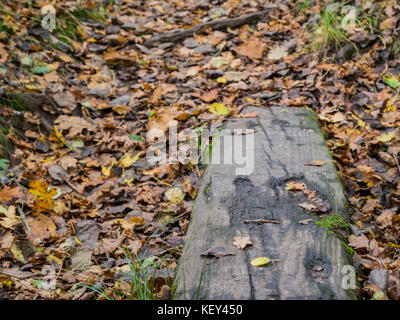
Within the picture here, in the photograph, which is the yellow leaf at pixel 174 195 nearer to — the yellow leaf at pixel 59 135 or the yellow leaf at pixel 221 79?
the yellow leaf at pixel 59 135

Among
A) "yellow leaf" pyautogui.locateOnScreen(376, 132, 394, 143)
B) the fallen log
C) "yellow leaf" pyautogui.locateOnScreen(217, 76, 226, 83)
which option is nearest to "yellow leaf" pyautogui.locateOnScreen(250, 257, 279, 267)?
"yellow leaf" pyautogui.locateOnScreen(376, 132, 394, 143)

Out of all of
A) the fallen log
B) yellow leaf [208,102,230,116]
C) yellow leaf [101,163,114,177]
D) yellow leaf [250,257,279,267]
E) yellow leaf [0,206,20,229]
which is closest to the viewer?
yellow leaf [250,257,279,267]

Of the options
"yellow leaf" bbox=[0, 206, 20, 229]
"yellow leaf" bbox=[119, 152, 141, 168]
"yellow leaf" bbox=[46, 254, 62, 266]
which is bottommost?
"yellow leaf" bbox=[46, 254, 62, 266]

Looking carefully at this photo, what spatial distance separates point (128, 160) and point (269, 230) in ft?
5.80

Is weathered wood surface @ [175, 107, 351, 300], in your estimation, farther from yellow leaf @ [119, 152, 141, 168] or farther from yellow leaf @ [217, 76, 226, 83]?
yellow leaf @ [217, 76, 226, 83]

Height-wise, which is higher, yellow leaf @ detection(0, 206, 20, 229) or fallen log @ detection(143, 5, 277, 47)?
fallen log @ detection(143, 5, 277, 47)

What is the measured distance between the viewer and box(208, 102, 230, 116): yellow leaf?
11.0 ft

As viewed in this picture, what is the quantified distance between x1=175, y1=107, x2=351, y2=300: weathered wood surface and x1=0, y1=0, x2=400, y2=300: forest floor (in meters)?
0.21

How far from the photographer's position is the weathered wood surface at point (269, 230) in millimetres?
1512

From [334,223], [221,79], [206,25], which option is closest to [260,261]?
[334,223]

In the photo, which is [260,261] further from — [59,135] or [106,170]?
[59,135]

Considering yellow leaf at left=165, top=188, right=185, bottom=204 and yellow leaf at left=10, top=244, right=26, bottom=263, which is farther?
yellow leaf at left=165, top=188, right=185, bottom=204
